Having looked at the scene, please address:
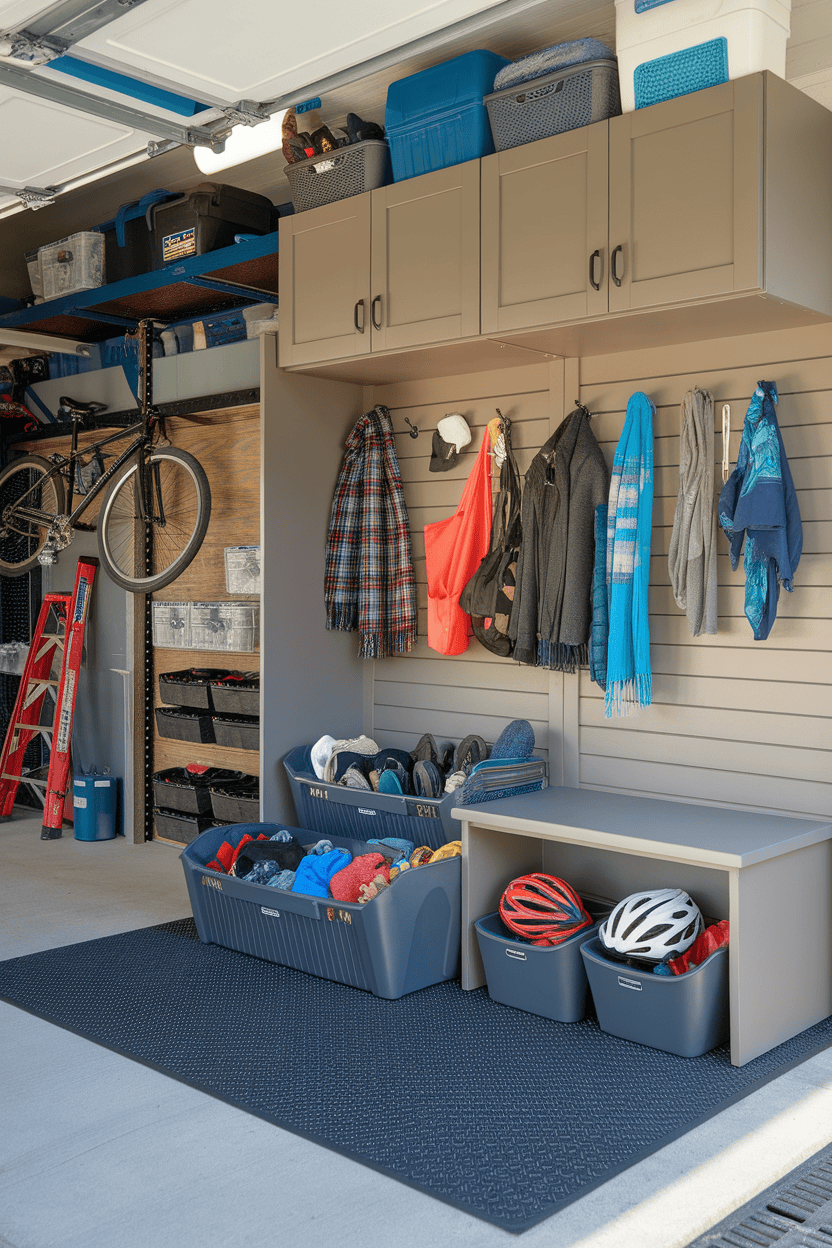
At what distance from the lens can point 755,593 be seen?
3213mm

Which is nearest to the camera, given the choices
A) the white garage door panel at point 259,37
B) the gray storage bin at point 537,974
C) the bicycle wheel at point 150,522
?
the white garage door panel at point 259,37

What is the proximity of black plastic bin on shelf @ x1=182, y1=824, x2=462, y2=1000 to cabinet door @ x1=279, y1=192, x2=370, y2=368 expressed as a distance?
1.87 m

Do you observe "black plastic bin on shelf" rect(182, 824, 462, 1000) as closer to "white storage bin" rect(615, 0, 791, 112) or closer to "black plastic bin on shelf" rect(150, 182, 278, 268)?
"white storage bin" rect(615, 0, 791, 112)

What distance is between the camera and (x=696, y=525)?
334cm

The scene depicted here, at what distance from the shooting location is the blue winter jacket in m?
3.10

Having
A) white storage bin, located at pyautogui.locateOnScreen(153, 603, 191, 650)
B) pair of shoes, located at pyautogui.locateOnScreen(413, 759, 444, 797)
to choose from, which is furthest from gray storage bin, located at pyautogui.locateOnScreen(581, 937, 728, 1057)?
white storage bin, located at pyautogui.locateOnScreen(153, 603, 191, 650)

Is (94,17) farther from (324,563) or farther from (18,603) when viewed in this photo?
(18,603)

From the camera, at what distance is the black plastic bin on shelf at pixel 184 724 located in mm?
5023

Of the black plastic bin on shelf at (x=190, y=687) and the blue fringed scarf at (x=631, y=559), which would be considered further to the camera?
the black plastic bin on shelf at (x=190, y=687)

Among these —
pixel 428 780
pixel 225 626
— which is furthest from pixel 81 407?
pixel 428 780

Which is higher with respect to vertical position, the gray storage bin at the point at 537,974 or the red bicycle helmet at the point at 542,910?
the red bicycle helmet at the point at 542,910

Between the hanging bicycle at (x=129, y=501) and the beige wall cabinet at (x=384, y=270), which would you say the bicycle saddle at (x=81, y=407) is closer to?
the hanging bicycle at (x=129, y=501)

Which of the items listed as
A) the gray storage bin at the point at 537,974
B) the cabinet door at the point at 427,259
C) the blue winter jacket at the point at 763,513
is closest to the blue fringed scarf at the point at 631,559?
the blue winter jacket at the point at 763,513

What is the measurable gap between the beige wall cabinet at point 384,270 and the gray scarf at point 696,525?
765 millimetres
